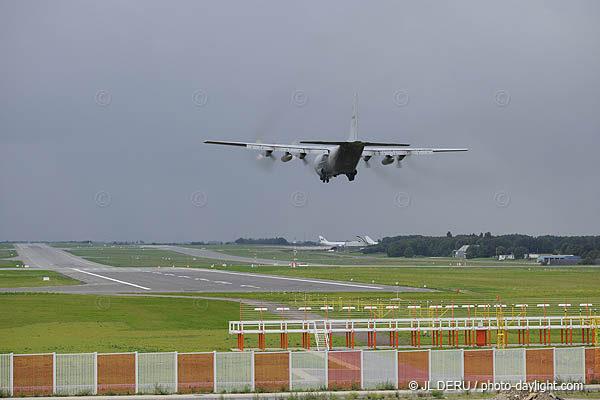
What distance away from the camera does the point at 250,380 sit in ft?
110

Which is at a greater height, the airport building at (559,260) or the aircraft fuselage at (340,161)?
→ the aircraft fuselage at (340,161)

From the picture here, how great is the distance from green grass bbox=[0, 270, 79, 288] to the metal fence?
239 feet

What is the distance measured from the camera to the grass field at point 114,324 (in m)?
49.6

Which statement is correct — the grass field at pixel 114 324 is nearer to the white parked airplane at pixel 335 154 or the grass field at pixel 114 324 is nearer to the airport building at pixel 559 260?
the white parked airplane at pixel 335 154

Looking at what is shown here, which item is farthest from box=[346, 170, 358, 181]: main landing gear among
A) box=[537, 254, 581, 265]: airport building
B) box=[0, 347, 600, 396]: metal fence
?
box=[537, 254, 581, 265]: airport building

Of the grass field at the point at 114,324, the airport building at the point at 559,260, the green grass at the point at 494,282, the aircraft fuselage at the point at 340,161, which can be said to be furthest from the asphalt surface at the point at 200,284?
the airport building at the point at 559,260

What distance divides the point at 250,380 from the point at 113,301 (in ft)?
158

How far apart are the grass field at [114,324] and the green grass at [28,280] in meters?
19.0

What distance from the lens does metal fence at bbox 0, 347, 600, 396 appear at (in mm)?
32406

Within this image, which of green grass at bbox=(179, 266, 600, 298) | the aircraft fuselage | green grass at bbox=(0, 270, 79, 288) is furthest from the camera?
green grass at bbox=(0, 270, 79, 288)

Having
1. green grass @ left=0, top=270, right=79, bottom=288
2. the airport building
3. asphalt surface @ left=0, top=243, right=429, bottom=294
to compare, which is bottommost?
asphalt surface @ left=0, top=243, right=429, bottom=294

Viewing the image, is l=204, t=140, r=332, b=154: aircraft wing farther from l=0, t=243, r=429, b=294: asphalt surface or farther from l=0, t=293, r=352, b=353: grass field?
l=0, t=243, r=429, b=294: asphalt surface

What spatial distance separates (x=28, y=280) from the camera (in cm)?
11325

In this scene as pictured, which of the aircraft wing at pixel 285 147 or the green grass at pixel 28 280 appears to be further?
the green grass at pixel 28 280
